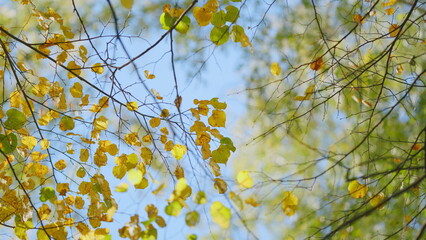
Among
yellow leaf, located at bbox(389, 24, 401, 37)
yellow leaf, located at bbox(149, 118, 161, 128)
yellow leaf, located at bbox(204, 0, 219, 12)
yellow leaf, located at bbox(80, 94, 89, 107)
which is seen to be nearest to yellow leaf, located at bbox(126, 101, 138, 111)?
yellow leaf, located at bbox(149, 118, 161, 128)

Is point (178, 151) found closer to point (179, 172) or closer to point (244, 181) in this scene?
point (179, 172)

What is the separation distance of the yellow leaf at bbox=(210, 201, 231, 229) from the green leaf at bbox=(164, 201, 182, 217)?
0.08 m

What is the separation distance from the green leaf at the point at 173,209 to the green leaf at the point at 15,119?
672 mm

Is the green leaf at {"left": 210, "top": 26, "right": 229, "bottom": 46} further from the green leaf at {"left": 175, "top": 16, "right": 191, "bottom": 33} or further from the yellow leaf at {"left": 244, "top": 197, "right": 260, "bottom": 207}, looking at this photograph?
the yellow leaf at {"left": 244, "top": 197, "right": 260, "bottom": 207}

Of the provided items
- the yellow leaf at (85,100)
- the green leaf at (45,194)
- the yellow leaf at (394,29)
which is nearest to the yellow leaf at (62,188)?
the green leaf at (45,194)

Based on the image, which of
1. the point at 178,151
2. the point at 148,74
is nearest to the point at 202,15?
the point at 148,74

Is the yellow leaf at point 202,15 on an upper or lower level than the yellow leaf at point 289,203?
upper

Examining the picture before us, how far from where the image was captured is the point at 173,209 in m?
1.29

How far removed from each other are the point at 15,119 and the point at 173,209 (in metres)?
0.71

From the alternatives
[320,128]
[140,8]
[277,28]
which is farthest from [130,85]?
[320,128]

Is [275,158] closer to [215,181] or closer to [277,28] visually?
[277,28]

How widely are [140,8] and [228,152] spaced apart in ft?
7.13

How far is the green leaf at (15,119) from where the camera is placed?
1.67 m

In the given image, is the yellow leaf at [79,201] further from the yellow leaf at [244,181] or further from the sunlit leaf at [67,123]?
the yellow leaf at [244,181]
